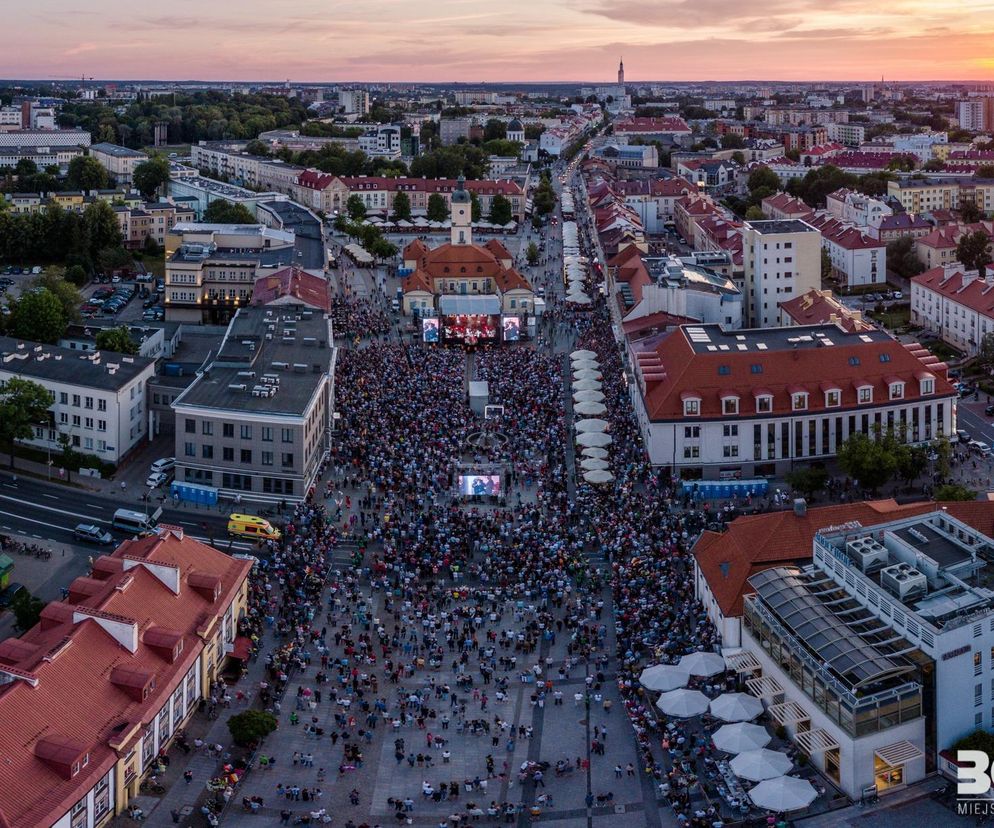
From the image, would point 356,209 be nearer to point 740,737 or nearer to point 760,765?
point 740,737

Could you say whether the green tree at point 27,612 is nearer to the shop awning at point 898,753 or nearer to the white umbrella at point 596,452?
the white umbrella at point 596,452

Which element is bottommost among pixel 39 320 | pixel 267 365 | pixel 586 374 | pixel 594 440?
pixel 594 440

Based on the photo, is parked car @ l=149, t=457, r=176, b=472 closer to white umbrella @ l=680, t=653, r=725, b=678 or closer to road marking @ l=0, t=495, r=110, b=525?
road marking @ l=0, t=495, r=110, b=525

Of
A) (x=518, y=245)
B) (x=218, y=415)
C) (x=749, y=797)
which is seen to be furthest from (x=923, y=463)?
(x=518, y=245)

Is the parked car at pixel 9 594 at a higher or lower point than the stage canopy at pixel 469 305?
lower

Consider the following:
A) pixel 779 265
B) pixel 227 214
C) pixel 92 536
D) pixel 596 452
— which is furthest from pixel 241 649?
pixel 227 214

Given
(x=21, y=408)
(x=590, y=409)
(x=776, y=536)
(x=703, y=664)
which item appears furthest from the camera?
(x=590, y=409)

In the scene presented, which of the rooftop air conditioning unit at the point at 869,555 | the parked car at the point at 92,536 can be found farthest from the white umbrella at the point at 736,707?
the parked car at the point at 92,536
